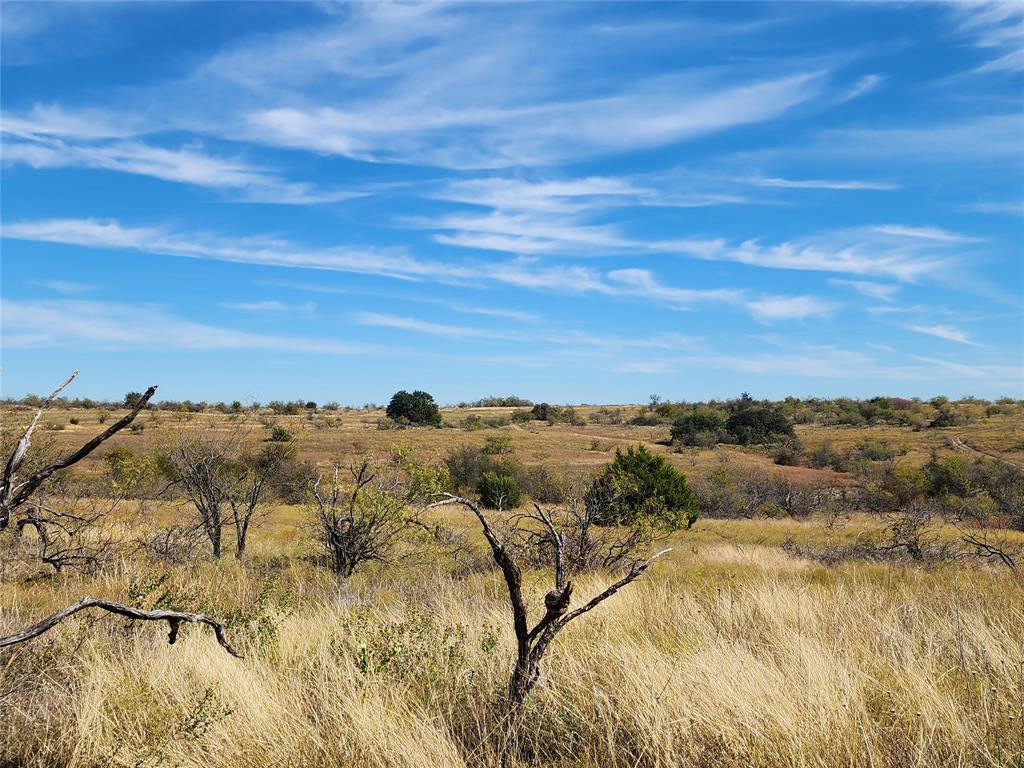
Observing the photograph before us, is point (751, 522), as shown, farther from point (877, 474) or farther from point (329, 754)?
point (329, 754)

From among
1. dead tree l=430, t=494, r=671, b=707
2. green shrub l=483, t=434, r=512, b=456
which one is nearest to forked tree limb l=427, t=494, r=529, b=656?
dead tree l=430, t=494, r=671, b=707

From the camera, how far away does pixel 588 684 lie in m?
4.72

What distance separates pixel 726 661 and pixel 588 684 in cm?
91

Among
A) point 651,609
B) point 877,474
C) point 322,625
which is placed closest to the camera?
point 322,625

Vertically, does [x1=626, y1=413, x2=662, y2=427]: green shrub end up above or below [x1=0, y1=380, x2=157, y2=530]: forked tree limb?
above

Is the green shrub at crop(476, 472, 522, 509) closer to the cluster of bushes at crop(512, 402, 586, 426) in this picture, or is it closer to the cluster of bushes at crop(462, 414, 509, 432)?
the cluster of bushes at crop(462, 414, 509, 432)

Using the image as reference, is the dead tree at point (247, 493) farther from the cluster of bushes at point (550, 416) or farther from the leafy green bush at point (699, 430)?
the cluster of bushes at point (550, 416)

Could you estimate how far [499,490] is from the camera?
97.5ft

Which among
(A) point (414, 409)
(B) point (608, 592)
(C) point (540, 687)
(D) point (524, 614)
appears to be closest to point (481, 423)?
(A) point (414, 409)

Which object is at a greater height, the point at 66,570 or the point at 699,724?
the point at 699,724

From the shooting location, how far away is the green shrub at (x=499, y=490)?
97.5 feet

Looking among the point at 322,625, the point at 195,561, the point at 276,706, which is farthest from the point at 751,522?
the point at 276,706

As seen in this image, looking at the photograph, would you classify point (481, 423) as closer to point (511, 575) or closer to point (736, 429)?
point (736, 429)

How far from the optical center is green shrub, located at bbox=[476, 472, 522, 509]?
1170 inches
